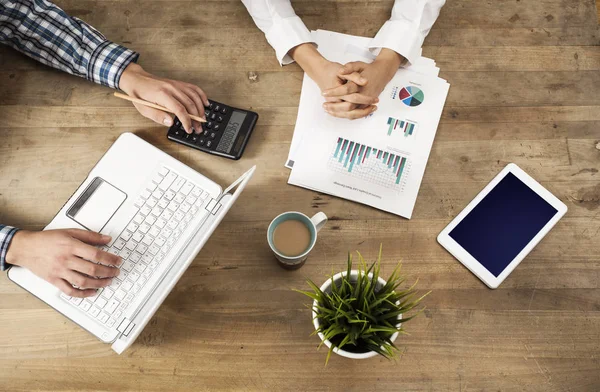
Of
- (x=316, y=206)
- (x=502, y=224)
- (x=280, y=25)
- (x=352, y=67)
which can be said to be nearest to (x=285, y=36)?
(x=280, y=25)

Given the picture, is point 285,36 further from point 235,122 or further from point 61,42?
point 61,42

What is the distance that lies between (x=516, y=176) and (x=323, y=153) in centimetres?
39

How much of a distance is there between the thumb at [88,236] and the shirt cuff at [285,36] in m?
0.51

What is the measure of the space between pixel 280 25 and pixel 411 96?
1.05 feet

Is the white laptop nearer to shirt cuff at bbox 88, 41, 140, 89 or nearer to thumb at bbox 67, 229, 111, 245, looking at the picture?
thumb at bbox 67, 229, 111, 245

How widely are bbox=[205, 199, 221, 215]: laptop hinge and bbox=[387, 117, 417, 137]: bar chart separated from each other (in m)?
0.38

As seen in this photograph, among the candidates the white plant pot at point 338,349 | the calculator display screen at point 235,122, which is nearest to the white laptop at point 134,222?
the calculator display screen at point 235,122

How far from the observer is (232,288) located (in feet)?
2.74

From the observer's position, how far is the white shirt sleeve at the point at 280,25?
93 centimetres

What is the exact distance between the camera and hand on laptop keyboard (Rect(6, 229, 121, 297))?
771 millimetres

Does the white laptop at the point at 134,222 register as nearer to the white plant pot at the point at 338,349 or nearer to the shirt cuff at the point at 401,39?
the white plant pot at the point at 338,349

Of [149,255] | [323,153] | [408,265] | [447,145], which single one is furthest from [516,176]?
[149,255]

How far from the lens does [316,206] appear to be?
0.87 metres

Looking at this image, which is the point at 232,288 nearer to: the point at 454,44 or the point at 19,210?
the point at 19,210
